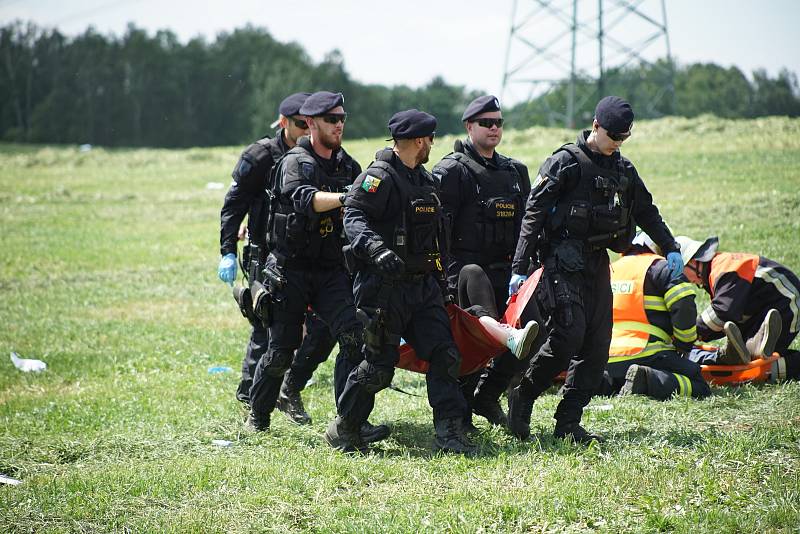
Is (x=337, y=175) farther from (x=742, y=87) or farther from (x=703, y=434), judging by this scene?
(x=742, y=87)

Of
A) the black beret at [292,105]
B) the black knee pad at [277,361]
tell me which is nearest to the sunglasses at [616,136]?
the black beret at [292,105]

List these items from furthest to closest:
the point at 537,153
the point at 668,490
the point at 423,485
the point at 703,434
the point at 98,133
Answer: the point at 98,133 < the point at 537,153 < the point at 703,434 < the point at 423,485 < the point at 668,490

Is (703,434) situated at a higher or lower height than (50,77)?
lower

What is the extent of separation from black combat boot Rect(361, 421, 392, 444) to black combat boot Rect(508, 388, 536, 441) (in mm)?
904

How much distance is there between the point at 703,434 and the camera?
643cm

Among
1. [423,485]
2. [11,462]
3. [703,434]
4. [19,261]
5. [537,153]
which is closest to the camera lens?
[423,485]

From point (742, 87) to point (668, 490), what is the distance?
3081 cm

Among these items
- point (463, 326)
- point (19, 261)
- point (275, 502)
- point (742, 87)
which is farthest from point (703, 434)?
point (742, 87)

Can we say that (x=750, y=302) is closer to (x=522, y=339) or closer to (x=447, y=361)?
(x=522, y=339)

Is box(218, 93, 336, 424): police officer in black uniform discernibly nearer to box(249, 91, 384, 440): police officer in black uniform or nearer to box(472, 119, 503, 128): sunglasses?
box(249, 91, 384, 440): police officer in black uniform

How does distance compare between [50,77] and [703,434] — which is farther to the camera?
[50,77]

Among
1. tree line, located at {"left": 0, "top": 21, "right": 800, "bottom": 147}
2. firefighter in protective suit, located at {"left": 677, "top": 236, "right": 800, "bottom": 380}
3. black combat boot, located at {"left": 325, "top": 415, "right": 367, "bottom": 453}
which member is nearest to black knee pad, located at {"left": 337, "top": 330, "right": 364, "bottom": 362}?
black combat boot, located at {"left": 325, "top": 415, "right": 367, "bottom": 453}

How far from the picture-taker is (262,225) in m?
8.00

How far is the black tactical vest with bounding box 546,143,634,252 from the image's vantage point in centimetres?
638
